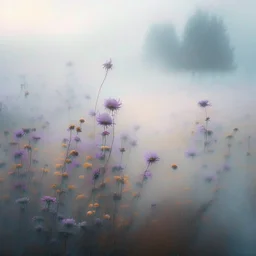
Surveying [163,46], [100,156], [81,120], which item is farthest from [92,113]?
[163,46]

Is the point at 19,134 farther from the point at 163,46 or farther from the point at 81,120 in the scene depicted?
the point at 163,46

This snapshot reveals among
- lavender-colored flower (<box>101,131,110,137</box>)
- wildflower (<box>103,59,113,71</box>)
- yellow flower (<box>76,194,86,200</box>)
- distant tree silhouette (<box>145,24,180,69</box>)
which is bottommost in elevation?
yellow flower (<box>76,194,86,200</box>)

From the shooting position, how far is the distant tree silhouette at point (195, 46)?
1.32 meters

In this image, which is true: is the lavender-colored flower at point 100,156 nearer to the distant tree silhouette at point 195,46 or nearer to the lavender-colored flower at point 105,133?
the lavender-colored flower at point 105,133

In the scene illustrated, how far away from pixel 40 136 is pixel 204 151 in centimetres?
63

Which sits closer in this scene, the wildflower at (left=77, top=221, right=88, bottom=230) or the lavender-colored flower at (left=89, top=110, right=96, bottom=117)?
the wildflower at (left=77, top=221, right=88, bottom=230)

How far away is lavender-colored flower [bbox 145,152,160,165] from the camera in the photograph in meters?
1.19

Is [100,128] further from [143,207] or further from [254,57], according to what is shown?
[254,57]

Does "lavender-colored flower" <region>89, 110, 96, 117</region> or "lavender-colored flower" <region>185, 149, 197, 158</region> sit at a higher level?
"lavender-colored flower" <region>89, 110, 96, 117</region>

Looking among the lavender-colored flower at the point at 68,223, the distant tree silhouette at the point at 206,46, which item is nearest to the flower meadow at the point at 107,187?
the lavender-colored flower at the point at 68,223

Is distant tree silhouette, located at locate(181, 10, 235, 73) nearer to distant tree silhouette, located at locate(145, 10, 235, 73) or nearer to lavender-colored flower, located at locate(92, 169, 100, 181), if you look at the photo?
distant tree silhouette, located at locate(145, 10, 235, 73)

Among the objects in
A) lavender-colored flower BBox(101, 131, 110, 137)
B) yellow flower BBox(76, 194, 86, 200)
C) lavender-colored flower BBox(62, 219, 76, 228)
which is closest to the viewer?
lavender-colored flower BBox(62, 219, 76, 228)

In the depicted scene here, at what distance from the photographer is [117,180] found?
3.83 ft

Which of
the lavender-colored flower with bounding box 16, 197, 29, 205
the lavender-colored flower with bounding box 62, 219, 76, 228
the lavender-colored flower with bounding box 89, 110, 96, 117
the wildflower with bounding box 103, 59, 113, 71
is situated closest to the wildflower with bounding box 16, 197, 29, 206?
the lavender-colored flower with bounding box 16, 197, 29, 205
